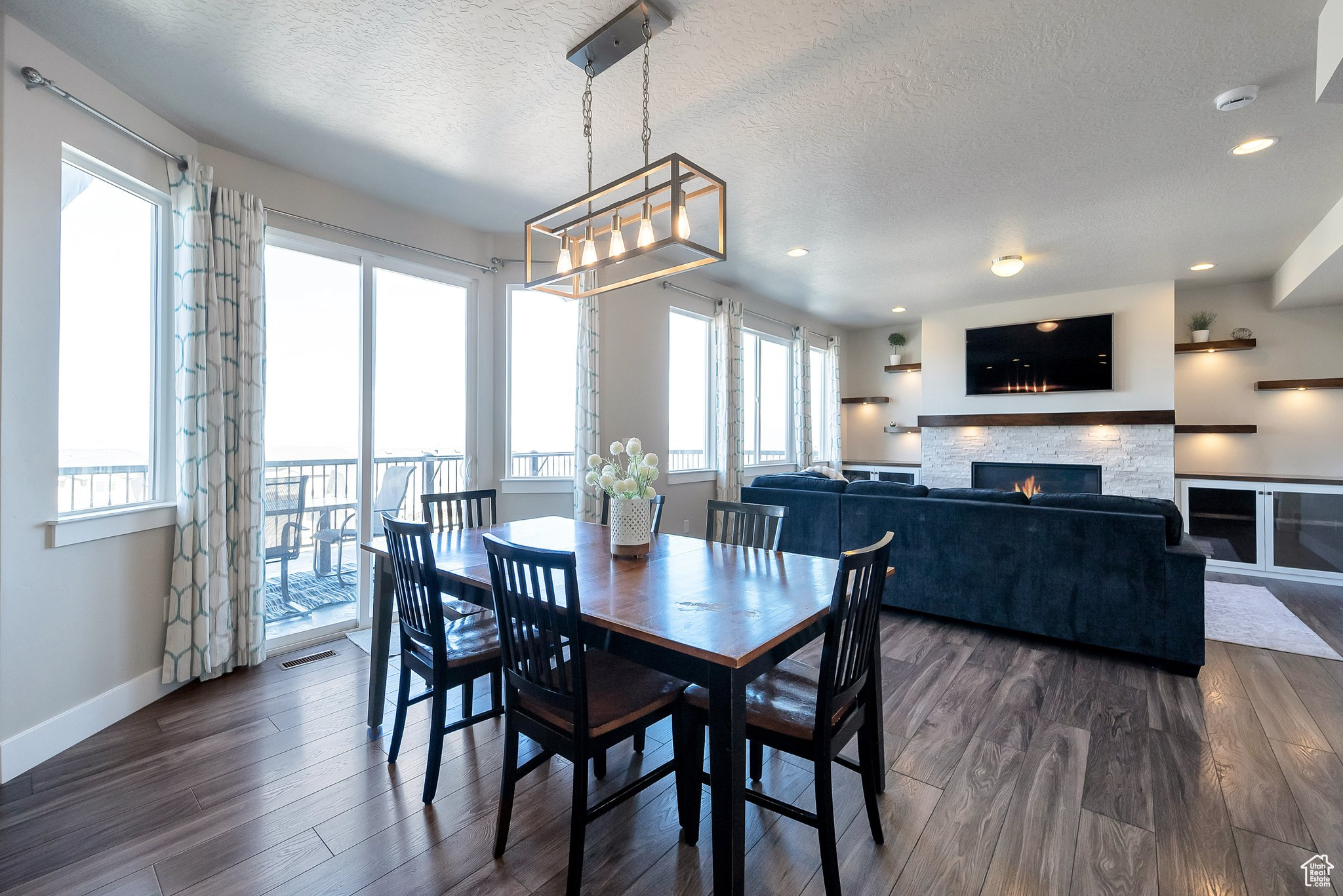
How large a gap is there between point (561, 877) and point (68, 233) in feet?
10.8

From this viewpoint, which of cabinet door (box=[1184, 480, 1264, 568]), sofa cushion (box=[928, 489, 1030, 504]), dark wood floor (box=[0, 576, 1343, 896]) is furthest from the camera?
→ cabinet door (box=[1184, 480, 1264, 568])

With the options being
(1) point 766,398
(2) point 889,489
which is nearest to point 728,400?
(1) point 766,398

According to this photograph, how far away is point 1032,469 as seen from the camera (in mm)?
6391

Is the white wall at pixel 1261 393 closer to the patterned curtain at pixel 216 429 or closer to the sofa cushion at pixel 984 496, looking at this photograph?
the sofa cushion at pixel 984 496

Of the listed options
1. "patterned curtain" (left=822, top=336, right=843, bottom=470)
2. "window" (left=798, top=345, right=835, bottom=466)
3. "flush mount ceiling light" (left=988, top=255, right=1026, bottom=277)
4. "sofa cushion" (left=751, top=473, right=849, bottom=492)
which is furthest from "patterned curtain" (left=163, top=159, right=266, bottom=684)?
"patterned curtain" (left=822, top=336, right=843, bottom=470)

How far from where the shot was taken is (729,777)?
138cm

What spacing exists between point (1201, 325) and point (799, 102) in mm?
5716

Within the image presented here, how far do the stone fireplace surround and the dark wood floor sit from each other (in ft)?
11.2

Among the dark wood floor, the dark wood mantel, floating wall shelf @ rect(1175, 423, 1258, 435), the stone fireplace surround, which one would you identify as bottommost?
the dark wood floor

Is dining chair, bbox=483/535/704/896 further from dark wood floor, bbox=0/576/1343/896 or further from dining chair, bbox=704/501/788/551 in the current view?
dining chair, bbox=704/501/788/551

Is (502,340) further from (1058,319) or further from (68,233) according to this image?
(1058,319)

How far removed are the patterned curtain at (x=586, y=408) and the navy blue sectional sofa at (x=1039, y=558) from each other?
5.66ft

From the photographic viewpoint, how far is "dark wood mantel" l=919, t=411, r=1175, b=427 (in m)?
5.68

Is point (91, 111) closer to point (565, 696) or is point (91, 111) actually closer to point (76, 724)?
point (76, 724)
